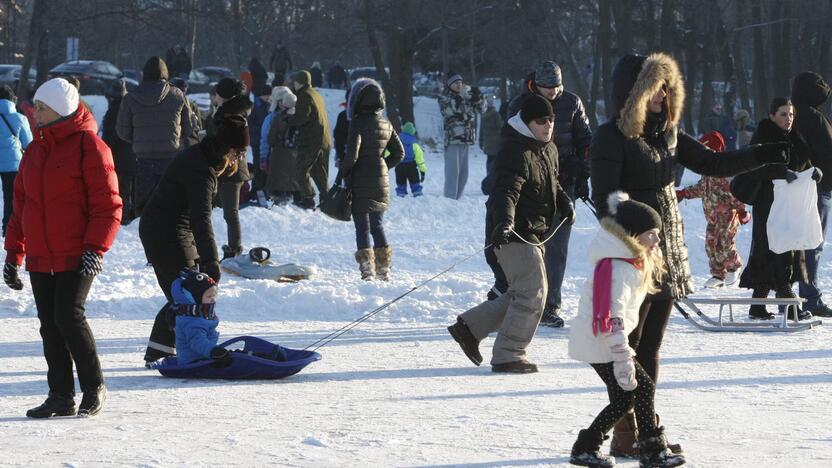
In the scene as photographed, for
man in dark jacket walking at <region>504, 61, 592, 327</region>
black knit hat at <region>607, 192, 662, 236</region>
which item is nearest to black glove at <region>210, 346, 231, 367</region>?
black knit hat at <region>607, 192, 662, 236</region>

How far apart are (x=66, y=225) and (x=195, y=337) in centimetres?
143

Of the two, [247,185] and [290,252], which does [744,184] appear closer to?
[290,252]

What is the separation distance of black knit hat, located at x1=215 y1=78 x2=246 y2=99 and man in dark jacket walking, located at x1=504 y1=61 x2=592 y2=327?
2892 mm

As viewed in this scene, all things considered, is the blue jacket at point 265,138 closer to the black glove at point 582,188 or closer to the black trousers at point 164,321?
the black glove at point 582,188

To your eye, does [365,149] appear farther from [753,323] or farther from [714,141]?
[753,323]

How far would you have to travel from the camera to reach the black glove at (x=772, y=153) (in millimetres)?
5723

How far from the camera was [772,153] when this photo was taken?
225 inches

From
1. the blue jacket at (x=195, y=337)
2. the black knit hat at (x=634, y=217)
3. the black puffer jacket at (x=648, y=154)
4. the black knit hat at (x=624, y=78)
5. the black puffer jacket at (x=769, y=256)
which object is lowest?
the blue jacket at (x=195, y=337)

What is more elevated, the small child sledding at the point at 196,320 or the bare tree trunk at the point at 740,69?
the bare tree trunk at the point at 740,69

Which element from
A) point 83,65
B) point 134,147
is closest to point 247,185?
point 134,147

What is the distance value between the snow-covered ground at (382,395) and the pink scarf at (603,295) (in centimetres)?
66

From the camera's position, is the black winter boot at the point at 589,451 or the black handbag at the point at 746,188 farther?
the black handbag at the point at 746,188

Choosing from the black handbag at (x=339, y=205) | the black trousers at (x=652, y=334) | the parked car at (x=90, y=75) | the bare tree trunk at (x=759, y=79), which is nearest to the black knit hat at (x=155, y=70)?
the black handbag at (x=339, y=205)

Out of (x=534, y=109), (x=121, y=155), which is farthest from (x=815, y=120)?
(x=121, y=155)
